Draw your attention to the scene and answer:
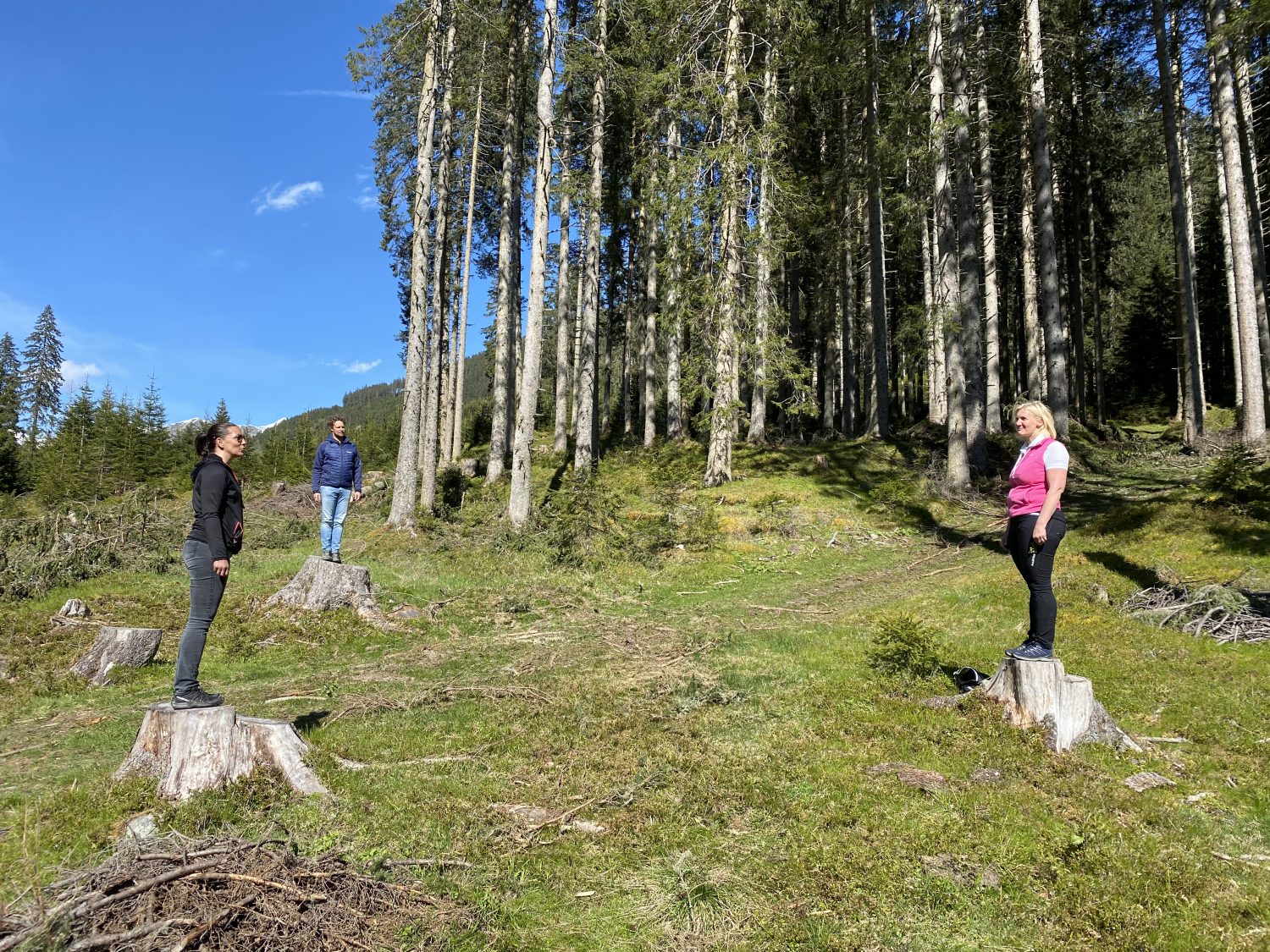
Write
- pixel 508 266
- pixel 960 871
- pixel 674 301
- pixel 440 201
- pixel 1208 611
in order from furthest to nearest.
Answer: pixel 508 266 < pixel 440 201 < pixel 674 301 < pixel 1208 611 < pixel 960 871

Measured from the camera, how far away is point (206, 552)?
16.7ft

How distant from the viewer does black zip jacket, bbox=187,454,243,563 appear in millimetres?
5074

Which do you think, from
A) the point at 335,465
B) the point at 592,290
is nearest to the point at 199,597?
the point at 335,465

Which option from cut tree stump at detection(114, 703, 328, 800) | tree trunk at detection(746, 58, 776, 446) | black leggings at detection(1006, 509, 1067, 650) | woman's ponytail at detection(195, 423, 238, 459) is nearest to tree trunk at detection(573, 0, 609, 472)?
tree trunk at detection(746, 58, 776, 446)

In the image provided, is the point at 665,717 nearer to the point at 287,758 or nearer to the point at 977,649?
the point at 287,758

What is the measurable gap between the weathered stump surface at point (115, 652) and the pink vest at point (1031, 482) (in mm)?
9759

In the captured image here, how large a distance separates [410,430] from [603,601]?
7.05m


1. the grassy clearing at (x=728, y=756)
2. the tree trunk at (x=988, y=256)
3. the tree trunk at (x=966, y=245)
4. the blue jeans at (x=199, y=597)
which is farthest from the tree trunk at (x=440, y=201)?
the tree trunk at (x=988, y=256)

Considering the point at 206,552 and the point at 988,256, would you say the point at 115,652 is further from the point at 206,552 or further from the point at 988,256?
the point at 988,256

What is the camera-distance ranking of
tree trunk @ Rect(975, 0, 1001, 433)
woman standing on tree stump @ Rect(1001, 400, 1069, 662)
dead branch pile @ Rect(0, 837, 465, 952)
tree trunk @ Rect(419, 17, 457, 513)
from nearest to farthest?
dead branch pile @ Rect(0, 837, 465, 952) < woman standing on tree stump @ Rect(1001, 400, 1069, 662) < tree trunk @ Rect(419, 17, 457, 513) < tree trunk @ Rect(975, 0, 1001, 433)

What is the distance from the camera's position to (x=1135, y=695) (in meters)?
6.38

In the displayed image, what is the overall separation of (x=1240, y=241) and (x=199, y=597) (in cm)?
2260

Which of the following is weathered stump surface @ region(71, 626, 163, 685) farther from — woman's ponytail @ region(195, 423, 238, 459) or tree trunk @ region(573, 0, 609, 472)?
tree trunk @ region(573, 0, 609, 472)

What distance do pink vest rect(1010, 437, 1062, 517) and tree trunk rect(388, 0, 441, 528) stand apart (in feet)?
43.8
